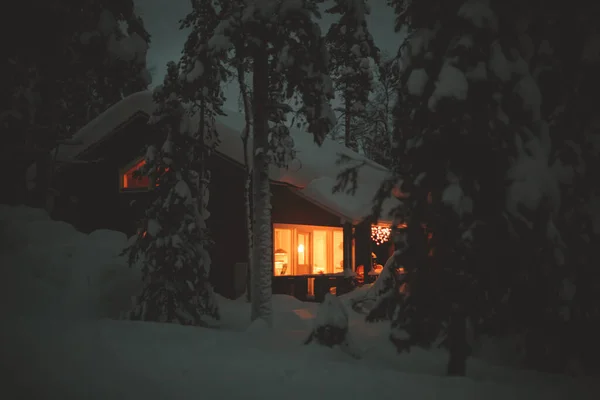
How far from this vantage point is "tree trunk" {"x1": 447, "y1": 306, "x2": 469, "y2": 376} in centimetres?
549

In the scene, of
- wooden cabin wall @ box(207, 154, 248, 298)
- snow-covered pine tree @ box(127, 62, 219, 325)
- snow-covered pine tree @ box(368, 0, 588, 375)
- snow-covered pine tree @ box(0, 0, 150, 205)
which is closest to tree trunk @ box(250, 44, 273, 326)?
A: snow-covered pine tree @ box(127, 62, 219, 325)

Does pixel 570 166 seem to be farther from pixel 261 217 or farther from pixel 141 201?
pixel 141 201

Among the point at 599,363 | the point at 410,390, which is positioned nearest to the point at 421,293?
the point at 410,390

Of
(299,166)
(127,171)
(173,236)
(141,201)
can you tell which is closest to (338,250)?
(299,166)

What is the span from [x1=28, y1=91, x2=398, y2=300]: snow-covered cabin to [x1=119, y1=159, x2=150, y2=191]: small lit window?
36 mm

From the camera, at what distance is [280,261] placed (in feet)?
65.5

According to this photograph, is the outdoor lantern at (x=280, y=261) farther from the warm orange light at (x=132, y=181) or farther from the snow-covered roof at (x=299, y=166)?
the warm orange light at (x=132, y=181)

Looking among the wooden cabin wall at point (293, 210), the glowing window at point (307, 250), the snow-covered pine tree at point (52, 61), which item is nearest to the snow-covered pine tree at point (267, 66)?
the snow-covered pine tree at point (52, 61)

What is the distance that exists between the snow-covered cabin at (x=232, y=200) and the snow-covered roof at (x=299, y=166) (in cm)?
4

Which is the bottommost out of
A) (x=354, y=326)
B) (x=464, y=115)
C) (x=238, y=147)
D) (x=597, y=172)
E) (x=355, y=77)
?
(x=354, y=326)

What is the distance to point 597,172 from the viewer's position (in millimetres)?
5777

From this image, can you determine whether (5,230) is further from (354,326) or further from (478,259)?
(478,259)

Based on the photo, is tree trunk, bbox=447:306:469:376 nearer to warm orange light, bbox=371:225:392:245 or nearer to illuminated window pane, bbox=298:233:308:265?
warm orange light, bbox=371:225:392:245

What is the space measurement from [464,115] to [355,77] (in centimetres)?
2536
